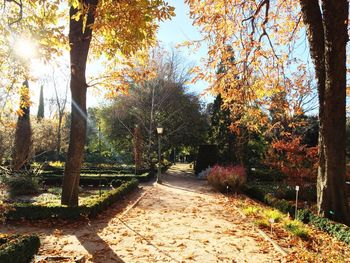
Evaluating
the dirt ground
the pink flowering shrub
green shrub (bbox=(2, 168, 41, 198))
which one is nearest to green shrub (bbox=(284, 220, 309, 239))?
the dirt ground

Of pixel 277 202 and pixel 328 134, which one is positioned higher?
pixel 328 134

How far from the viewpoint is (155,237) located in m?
6.85

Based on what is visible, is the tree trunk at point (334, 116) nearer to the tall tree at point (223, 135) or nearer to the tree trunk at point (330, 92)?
the tree trunk at point (330, 92)

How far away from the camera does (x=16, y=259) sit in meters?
4.48

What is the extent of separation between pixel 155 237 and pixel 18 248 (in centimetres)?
292

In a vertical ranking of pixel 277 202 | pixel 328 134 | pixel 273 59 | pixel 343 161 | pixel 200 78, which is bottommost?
pixel 277 202

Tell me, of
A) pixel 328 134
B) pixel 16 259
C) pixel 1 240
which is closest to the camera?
pixel 16 259

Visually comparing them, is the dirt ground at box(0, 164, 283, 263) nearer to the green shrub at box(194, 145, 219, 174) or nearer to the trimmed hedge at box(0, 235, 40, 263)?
the trimmed hedge at box(0, 235, 40, 263)

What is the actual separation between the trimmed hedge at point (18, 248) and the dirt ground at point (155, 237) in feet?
0.97

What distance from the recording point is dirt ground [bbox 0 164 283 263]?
5.69 meters

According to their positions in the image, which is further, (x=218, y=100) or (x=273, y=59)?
(x=218, y=100)

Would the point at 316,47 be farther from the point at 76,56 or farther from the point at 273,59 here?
the point at 76,56

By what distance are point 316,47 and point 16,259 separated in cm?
793

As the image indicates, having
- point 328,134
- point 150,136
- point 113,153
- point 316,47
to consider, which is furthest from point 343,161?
point 113,153
